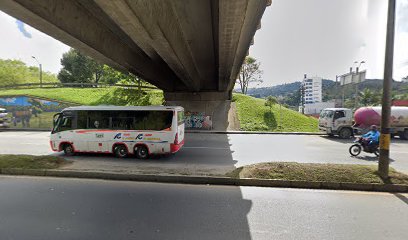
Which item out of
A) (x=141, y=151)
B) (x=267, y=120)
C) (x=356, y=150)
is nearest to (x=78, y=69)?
(x=267, y=120)

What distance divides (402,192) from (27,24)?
1158 cm

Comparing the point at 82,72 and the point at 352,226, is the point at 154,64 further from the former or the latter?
the point at 82,72

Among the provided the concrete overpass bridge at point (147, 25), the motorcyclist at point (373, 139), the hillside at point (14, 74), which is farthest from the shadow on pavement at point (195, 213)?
the hillside at point (14, 74)

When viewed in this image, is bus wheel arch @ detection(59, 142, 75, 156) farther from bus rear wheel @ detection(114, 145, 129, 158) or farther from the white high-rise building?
the white high-rise building

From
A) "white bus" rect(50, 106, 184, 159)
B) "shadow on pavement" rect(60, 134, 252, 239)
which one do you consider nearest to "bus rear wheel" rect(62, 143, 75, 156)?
Result: "white bus" rect(50, 106, 184, 159)

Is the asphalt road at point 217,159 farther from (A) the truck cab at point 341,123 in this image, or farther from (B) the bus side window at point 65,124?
(A) the truck cab at point 341,123

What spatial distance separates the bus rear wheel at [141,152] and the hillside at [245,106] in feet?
44.7

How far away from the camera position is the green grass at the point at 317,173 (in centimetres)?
649

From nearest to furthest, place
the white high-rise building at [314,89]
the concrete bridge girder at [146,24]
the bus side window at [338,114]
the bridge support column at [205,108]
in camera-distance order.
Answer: the concrete bridge girder at [146,24]
the bus side window at [338,114]
the bridge support column at [205,108]
the white high-rise building at [314,89]

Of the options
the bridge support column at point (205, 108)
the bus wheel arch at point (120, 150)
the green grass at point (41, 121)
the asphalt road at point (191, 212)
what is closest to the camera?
the asphalt road at point (191, 212)

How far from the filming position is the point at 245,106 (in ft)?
93.0

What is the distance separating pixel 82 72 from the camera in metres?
50.7

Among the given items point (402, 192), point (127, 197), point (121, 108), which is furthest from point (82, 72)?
point (402, 192)

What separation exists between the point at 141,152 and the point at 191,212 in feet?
19.7
